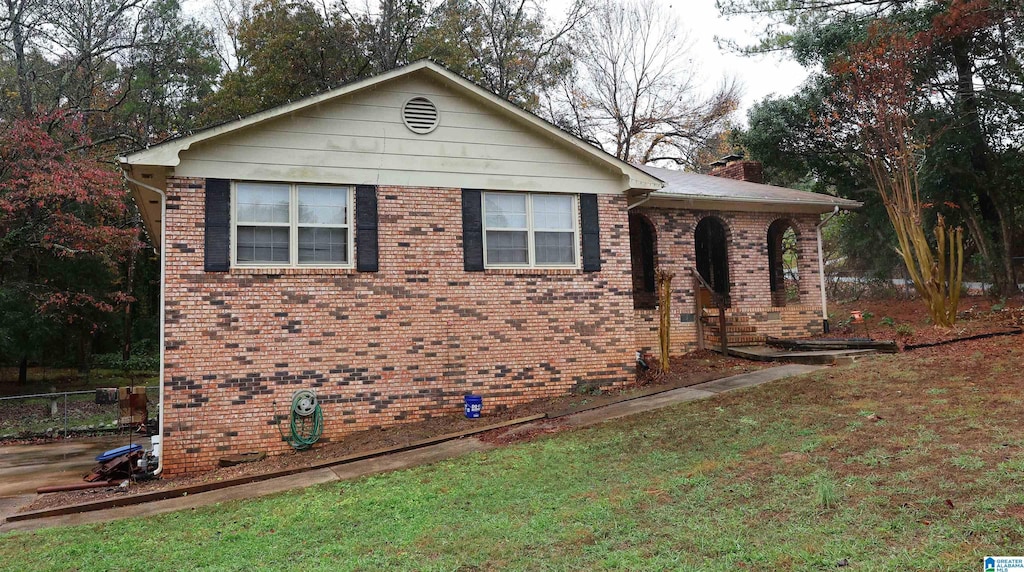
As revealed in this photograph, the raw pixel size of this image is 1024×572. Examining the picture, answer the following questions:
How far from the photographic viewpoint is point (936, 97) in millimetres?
19062

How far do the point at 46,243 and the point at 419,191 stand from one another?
12593 mm

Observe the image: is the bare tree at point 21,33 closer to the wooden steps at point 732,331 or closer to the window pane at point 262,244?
the window pane at point 262,244

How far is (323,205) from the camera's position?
9.55 m

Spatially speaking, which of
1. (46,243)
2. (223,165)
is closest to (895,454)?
(223,165)

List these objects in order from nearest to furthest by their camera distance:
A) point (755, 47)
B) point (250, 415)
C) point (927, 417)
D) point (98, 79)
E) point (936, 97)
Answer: point (927, 417) < point (250, 415) < point (936, 97) < point (755, 47) < point (98, 79)

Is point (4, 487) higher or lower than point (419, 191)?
lower

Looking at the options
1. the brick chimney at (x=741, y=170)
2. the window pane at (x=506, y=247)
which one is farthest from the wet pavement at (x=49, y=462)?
the brick chimney at (x=741, y=170)

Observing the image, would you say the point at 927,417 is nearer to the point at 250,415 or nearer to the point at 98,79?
the point at 250,415

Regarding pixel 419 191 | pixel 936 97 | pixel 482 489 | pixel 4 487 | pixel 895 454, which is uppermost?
pixel 936 97

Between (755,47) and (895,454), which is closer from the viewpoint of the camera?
(895,454)

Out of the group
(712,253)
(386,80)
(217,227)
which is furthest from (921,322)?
(217,227)

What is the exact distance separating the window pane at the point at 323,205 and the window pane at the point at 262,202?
0.24 meters

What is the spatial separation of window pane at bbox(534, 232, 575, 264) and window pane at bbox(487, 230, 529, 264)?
0.25 m

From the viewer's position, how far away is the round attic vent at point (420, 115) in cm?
1000
